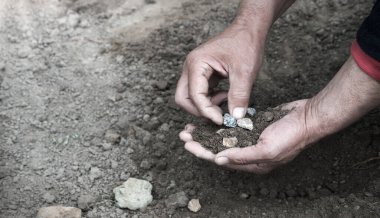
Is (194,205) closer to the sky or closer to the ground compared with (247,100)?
closer to the ground

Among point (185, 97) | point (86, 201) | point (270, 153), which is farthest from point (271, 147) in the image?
point (86, 201)

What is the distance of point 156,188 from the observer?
197cm

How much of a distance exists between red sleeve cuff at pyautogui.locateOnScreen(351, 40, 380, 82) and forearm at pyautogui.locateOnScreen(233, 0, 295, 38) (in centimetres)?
43

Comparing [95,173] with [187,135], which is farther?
[95,173]

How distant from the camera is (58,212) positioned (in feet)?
5.93

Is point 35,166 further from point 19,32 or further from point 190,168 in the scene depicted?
point 19,32

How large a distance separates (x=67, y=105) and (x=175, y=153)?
21.8 inches

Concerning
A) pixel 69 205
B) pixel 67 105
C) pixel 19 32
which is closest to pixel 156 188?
pixel 69 205

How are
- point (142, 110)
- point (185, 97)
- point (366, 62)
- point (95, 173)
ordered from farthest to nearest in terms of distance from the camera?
point (142, 110), point (95, 173), point (185, 97), point (366, 62)

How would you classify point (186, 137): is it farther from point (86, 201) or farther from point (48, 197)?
point (48, 197)

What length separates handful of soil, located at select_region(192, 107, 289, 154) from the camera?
1.74 meters

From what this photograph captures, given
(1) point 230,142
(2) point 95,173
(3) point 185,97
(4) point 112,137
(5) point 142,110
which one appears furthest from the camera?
(5) point 142,110

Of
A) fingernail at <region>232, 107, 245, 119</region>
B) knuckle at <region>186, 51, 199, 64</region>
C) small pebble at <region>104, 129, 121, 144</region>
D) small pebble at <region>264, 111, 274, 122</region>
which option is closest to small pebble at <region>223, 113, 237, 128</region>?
fingernail at <region>232, 107, 245, 119</region>

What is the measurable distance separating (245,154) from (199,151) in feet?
0.53
